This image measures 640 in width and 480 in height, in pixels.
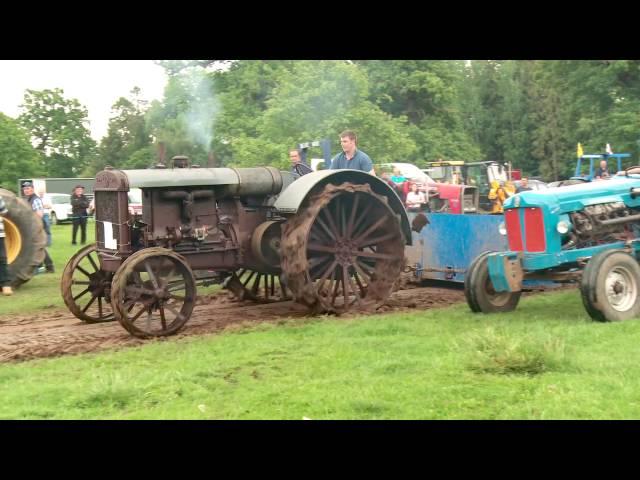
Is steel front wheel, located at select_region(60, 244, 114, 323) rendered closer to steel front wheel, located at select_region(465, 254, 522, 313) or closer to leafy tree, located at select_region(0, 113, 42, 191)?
steel front wheel, located at select_region(465, 254, 522, 313)

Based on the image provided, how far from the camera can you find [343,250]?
30.1 feet

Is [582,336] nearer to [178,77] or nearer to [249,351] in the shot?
[249,351]

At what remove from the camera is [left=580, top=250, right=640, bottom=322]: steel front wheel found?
309 inches

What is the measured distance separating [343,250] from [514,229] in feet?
6.01

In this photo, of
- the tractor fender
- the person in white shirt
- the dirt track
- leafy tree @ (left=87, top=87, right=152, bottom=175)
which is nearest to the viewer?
the dirt track

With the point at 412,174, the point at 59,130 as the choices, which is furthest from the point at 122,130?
the point at 412,174

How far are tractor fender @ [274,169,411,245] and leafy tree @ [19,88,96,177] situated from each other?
2103 inches

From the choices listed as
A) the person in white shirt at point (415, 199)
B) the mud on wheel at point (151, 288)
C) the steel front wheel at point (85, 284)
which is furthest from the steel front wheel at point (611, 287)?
the person in white shirt at point (415, 199)

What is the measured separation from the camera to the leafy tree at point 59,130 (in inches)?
2366

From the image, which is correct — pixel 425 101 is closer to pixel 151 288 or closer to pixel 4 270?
pixel 4 270

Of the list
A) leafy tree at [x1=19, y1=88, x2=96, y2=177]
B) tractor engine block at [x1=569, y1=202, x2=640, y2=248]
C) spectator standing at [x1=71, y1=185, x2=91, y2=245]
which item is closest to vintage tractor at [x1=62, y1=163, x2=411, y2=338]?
tractor engine block at [x1=569, y1=202, x2=640, y2=248]

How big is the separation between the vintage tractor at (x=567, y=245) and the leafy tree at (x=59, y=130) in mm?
54458

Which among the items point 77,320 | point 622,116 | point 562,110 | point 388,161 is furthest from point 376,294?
point 562,110
